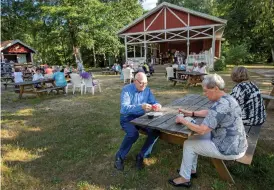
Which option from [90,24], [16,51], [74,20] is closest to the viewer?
[74,20]

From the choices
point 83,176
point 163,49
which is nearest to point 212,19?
point 163,49

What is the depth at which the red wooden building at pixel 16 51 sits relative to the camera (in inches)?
984

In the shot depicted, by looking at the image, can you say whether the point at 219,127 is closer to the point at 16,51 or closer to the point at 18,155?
the point at 18,155

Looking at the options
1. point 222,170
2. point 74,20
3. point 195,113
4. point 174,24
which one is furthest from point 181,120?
point 74,20

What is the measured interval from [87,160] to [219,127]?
2.11 meters

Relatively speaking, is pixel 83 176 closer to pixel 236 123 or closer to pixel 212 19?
pixel 236 123

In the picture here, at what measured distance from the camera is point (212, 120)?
229 cm

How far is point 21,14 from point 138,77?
29381 mm

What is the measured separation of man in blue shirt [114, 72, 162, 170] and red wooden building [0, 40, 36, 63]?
84.4 feet

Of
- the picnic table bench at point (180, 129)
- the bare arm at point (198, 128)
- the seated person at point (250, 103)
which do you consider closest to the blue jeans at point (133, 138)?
the picnic table bench at point (180, 129)

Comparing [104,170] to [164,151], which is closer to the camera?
[104,170]

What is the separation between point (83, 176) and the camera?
3.07m

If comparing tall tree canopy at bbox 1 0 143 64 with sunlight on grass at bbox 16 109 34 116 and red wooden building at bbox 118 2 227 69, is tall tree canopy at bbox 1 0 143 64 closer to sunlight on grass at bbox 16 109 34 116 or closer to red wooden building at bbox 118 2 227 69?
red wooden building at bbox 118 2 227 69

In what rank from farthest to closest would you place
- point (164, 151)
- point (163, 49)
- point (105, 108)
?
point (163, 49) → point (105, 108) → point (164, 151)
